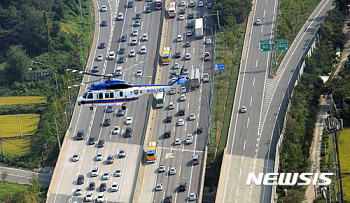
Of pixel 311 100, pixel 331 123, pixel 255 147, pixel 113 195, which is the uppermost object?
pixel 311 100

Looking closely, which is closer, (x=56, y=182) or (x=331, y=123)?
(x=331, y=123)

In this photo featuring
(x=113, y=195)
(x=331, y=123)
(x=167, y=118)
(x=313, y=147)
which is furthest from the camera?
(x=167, y=118)

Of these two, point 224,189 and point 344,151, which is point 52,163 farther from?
point 344,151

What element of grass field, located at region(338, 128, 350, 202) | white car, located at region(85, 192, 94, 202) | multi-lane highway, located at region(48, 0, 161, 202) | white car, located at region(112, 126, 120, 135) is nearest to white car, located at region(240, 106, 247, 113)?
grass field, located at region(338, 128, 350, 202)

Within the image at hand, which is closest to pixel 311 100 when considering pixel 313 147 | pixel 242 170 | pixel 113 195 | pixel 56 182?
pixel 313 147

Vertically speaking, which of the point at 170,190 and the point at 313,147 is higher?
the point at 313,147

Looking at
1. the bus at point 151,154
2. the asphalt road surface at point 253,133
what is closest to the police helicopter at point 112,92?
the bus at point 151,154
